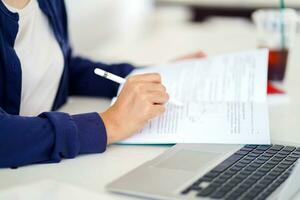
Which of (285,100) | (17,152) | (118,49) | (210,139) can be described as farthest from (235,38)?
(17,152)

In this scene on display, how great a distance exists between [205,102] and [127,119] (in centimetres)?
19

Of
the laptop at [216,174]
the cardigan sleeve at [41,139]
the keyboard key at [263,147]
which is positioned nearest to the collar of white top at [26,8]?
the cardigan sleeve at [41,139]

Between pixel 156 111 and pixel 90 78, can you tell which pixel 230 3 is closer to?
pixel 90 78

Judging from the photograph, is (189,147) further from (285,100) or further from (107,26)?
(107,26)

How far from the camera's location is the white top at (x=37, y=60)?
1.07 meters

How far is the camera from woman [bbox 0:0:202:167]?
87 cm

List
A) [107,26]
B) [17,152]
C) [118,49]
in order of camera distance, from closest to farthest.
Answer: [17,152]
[118,49]
[107,26]

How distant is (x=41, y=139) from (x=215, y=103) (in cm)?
35

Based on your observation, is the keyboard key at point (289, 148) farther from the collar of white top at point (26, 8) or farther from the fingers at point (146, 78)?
the collar of white top at point (26, 8)

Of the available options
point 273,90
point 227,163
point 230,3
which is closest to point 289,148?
point 227,163

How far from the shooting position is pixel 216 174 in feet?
2.61

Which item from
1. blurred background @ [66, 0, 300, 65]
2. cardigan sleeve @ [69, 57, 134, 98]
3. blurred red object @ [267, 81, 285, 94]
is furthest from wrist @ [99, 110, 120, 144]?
blurred background @ [66, 0, 300, 65]

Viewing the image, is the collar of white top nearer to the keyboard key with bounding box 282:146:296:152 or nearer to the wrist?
the wrist

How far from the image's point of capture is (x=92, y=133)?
91 cm
